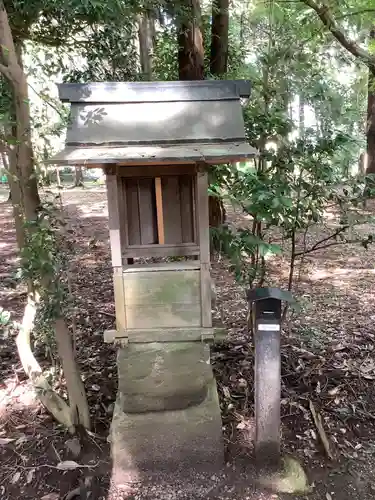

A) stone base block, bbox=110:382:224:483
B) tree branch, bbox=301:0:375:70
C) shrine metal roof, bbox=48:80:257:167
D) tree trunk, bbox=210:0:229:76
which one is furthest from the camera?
tree trunk, bbox=210:0:229:76

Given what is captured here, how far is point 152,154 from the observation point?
7.96 feet

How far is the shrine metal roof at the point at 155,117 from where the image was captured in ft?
8.63

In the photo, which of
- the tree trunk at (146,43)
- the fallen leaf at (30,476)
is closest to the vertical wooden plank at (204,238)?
the fallen leaf at (30,476)

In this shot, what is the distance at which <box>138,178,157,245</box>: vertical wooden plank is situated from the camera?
116 inches

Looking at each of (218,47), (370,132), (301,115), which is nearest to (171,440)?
(301,115)

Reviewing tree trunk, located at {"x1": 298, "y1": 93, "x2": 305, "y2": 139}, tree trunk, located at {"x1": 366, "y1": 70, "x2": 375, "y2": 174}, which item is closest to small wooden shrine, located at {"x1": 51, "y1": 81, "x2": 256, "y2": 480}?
tree trunk, located at {"x1": 298, "y1": 93, "x2": 305, "y2": 139}

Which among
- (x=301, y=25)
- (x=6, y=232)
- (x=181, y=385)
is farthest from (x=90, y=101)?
(x=6, y=232)

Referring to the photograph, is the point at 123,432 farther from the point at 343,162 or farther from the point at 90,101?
the point at 343,162

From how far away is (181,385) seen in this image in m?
3.15

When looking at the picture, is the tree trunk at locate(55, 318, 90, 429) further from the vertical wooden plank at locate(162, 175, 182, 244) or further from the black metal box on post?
the black metal box on post

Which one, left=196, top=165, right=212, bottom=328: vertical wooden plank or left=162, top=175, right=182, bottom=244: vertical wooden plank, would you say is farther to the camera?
left=162, top=175, right=182, bottom=244: vertical wooden plank

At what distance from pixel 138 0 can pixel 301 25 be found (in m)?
2.05

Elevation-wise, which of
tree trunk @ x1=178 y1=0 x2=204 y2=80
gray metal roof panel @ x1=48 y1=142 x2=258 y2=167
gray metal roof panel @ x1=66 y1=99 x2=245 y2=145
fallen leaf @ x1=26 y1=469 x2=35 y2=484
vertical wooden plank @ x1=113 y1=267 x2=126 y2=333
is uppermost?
tree trunk @ x1=178 y1=0 x2=204 y2=80

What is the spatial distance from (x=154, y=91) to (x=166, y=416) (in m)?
2.26
